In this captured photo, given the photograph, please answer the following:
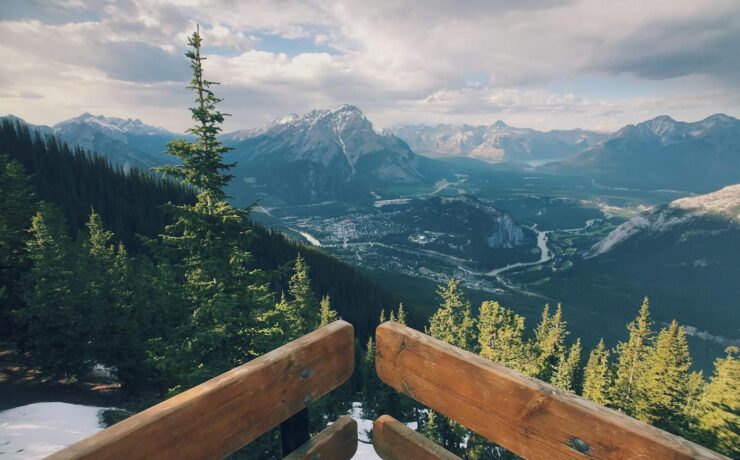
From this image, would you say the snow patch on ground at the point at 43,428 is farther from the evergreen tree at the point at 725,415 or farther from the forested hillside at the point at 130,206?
the forested hillside at the point at 130,206

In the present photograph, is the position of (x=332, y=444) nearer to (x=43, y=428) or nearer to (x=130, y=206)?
(x=43, y=428)

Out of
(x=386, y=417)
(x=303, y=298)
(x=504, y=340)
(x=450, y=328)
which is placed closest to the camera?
(x=386, y=417)

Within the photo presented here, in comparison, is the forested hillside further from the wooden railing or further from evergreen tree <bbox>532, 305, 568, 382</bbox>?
the wooden railing

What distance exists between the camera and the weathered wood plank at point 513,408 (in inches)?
71.8

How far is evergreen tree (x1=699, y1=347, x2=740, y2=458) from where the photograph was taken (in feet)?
70.9

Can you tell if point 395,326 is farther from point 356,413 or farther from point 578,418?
point 356,413

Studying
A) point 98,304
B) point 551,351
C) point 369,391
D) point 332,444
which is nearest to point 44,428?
point 98,304

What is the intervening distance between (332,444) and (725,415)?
30655mm

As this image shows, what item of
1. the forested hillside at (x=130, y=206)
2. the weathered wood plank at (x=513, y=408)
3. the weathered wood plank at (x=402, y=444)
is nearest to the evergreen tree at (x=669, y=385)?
the weathered wood plank at (x=402, y=444)

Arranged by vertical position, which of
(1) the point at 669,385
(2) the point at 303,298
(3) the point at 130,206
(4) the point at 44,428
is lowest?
(1) the point at 669,385

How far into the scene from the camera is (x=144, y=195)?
102 m

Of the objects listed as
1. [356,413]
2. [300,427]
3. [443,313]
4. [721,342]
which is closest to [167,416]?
[300,427]

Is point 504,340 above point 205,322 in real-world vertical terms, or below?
below

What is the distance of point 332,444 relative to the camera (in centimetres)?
Answer: 288
